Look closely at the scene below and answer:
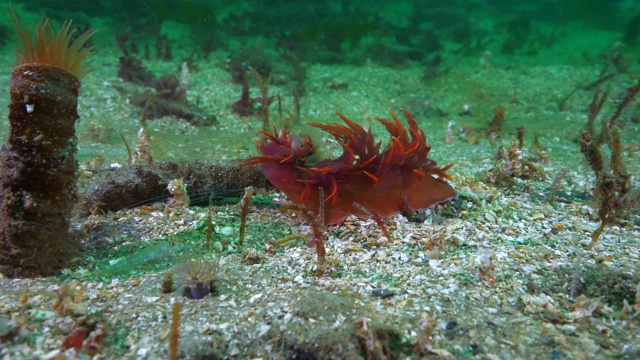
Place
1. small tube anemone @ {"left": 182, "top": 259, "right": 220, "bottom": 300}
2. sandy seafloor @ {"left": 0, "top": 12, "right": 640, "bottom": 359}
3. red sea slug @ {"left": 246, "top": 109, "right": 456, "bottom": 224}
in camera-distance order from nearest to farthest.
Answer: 1. sandy seafloor @ {"left": 0, "top": 12, "right": 640, "bottom": 359}
2. small tube anemone @ {"left": 182, "top": 259, "right": 220, "bottom": 300}
3. red sea slug @ {"left": 246, "top": 109, "right": 456, "bottom": 224}

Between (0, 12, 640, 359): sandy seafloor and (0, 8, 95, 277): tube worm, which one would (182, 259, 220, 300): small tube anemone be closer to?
(0, 12, 640, 359): sandy seafloor

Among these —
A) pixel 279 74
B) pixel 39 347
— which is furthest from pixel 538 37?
pixel 39 347

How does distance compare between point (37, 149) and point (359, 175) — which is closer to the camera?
point (37, 149)

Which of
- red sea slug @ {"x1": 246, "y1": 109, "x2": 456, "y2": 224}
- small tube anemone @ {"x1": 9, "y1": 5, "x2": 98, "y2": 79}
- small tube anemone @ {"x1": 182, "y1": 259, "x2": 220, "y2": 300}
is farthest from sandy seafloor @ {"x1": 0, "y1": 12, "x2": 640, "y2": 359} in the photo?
small tube anemone @ {"x1": 9, "y1": 5, "x2": 98, "y2": 79}

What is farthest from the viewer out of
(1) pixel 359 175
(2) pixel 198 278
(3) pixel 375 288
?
(1) pixel 359 175

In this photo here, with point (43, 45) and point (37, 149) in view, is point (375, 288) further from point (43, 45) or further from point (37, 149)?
point (43, 45)

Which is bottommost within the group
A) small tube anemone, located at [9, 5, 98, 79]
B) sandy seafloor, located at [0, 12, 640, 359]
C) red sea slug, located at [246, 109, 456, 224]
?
sandy seafloor, located at [0, 12, 640, 359]

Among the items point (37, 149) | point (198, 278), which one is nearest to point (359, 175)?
point (198, 278)

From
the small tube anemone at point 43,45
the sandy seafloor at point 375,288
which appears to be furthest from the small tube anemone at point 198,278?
the small tube anemone at point 43,45
